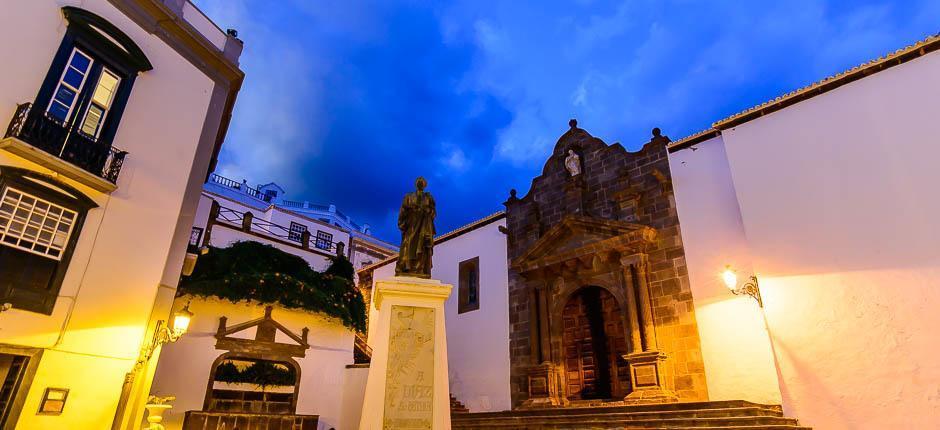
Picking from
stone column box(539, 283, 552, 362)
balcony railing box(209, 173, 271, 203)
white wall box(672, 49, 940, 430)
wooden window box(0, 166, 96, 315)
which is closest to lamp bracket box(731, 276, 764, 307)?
white wall box(672, 49, 940, 430)

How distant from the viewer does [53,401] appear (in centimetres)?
645

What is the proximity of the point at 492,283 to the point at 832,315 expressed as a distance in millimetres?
8608

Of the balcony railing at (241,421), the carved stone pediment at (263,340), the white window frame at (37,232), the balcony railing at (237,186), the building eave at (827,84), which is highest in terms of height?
the balcony railing at (237,186)

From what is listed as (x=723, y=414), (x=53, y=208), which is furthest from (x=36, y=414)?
(x=723, y=414)

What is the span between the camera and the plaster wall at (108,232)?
6586 millimetres

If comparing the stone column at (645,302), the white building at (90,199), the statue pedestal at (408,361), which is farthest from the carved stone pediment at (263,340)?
the stone column at (645,302)

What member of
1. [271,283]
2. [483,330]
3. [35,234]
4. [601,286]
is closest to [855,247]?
[601,286]

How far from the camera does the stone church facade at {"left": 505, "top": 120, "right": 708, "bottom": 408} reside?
10555 mm

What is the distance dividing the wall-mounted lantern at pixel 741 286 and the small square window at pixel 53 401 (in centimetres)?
1083

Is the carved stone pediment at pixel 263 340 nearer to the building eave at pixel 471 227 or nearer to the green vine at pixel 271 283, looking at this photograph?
the green vine at pixel 271 283

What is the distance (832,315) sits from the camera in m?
8.35

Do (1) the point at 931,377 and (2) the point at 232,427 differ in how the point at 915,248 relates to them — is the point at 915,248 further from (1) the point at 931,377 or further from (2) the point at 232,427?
(2) the point at 232,427

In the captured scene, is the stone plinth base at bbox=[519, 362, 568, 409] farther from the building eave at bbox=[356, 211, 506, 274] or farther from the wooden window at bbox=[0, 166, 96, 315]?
the wooden window at bbox=[0, 166, 96, 315]

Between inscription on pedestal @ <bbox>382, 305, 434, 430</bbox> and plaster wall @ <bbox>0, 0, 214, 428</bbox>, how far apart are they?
4440 millimetres
